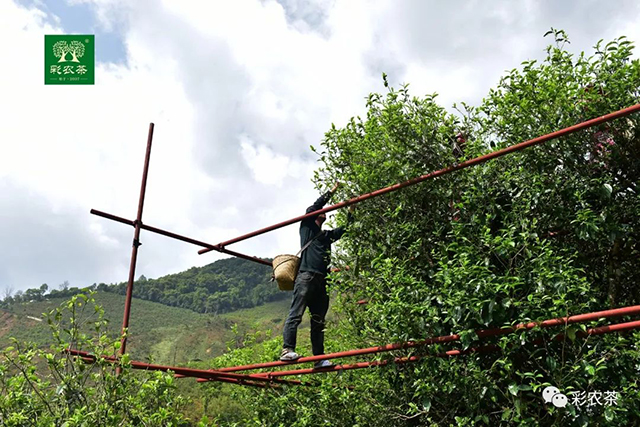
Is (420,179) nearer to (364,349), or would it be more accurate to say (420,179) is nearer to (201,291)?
(364,349)

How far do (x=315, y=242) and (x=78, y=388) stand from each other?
3107 mm

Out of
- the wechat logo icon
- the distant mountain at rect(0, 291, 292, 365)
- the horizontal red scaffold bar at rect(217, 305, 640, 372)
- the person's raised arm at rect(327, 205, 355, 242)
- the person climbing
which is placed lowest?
the distant mountain at rect(0, 291, 292, 365)

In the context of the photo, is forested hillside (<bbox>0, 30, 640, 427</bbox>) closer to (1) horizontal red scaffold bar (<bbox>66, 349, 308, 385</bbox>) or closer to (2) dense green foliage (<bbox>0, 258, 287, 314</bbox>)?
(1) horizontal red scaffold bar (<bbox>66, 349, 308, 385</bbox>)

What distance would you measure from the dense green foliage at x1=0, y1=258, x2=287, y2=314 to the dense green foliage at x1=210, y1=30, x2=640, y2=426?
97930 mm

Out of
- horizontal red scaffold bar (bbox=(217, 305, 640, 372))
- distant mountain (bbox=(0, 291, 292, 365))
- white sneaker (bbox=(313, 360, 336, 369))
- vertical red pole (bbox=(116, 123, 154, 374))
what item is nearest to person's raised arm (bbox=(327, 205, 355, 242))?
white sneaker (bbox=(313, 360, 336, 369))

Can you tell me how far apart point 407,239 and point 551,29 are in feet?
9.71

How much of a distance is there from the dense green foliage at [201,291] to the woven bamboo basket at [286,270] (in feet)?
321

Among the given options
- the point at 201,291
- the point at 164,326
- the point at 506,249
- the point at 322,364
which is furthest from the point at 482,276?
the point at 201,291

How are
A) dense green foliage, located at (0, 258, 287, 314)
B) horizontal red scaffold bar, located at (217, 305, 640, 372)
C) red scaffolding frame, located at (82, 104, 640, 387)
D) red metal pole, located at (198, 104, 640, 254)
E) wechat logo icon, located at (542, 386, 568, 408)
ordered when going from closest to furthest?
horizontal red scaffold bar, located at (217, 305, 640, 372) → red scaffolding frame, located at (82, 104, 640, 387) → wechat logo icon, located at (542, 386, 568, 408) → red metal pole, located at (198, 104, 640, 254) → dense green foliage, located at (0, 258, 287, 314)

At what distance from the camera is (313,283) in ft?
20.8

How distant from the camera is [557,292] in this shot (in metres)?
4.74

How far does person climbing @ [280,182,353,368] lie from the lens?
6.07 meters

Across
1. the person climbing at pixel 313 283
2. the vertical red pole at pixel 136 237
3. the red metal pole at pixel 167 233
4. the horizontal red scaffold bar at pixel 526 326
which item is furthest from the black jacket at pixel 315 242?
the vertical red pole at pixel 136 237

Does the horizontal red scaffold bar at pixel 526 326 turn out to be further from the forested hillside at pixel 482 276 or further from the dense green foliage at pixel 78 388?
the dense green foliage at pixel 78 388
